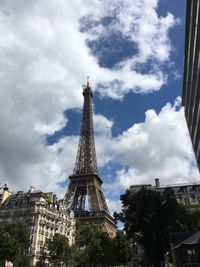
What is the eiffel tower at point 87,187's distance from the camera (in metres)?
115

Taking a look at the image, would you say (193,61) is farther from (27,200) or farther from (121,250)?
(27,200)

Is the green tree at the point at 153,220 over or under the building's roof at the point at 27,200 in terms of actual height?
under

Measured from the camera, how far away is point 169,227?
47.2 metres

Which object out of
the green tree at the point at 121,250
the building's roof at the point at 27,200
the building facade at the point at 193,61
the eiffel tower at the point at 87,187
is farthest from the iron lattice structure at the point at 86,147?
the building facade at the point at 193,61

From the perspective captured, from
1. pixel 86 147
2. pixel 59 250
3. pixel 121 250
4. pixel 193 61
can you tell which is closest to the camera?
pixel 193 61

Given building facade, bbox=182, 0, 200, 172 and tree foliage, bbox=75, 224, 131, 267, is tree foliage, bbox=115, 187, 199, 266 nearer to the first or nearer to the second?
building facade, bbox=182, 0, 200, 172

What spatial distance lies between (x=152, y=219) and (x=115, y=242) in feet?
105

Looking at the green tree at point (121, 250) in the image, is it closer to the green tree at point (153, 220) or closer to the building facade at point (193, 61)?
the building facade at point (193, 61)

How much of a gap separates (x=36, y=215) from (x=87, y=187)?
3184cm

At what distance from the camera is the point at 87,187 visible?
4820 inches

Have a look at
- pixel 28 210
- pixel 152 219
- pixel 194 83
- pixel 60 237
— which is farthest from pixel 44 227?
pixel 194 83

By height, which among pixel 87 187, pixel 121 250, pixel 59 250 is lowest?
pixel 121 250

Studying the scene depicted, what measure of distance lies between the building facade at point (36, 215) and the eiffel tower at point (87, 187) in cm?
904

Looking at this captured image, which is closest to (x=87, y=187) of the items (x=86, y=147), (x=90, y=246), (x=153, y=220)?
(x=86, y=147)
